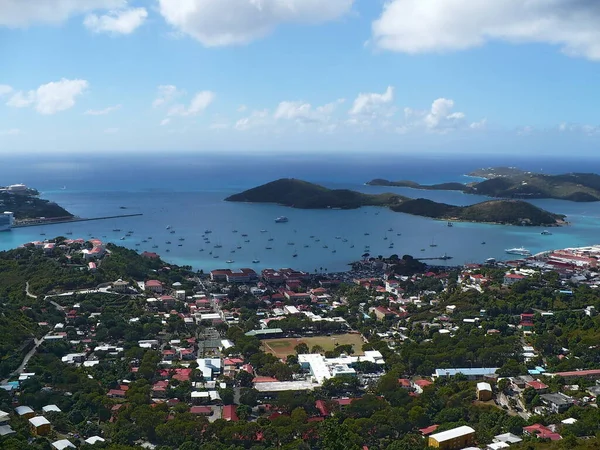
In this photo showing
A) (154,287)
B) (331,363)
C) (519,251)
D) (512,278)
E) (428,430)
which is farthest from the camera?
(519,251)

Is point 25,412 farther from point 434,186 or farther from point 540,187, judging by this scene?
point 434,186

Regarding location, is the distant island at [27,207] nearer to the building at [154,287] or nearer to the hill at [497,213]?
the building at [154,287]

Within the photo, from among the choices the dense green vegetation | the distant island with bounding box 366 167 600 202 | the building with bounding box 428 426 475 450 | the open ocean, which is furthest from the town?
the distant island with bounding box 366 167 600 202

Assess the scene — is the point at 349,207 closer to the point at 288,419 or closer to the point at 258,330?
the point at 258,330

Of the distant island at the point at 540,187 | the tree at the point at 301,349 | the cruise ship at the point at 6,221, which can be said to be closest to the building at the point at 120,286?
the tree at the point at 301,349

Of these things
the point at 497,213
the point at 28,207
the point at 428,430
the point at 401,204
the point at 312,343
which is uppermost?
the point at 401,204

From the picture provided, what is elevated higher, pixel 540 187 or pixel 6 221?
pixel 540 187

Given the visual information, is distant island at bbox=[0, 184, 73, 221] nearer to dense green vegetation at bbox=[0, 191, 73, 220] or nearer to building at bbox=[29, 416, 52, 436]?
dense green vegetation at bbox=[0, 191, 73, 220]

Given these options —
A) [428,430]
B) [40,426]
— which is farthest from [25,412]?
[428,430]

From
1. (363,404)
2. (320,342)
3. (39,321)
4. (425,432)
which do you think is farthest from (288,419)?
(39,321)

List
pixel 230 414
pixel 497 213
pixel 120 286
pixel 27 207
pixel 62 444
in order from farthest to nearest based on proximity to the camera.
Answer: pixel 497 213 < pixel 27 207 < pixel 120 286 < pixel 230 414 < pixel 62 444
